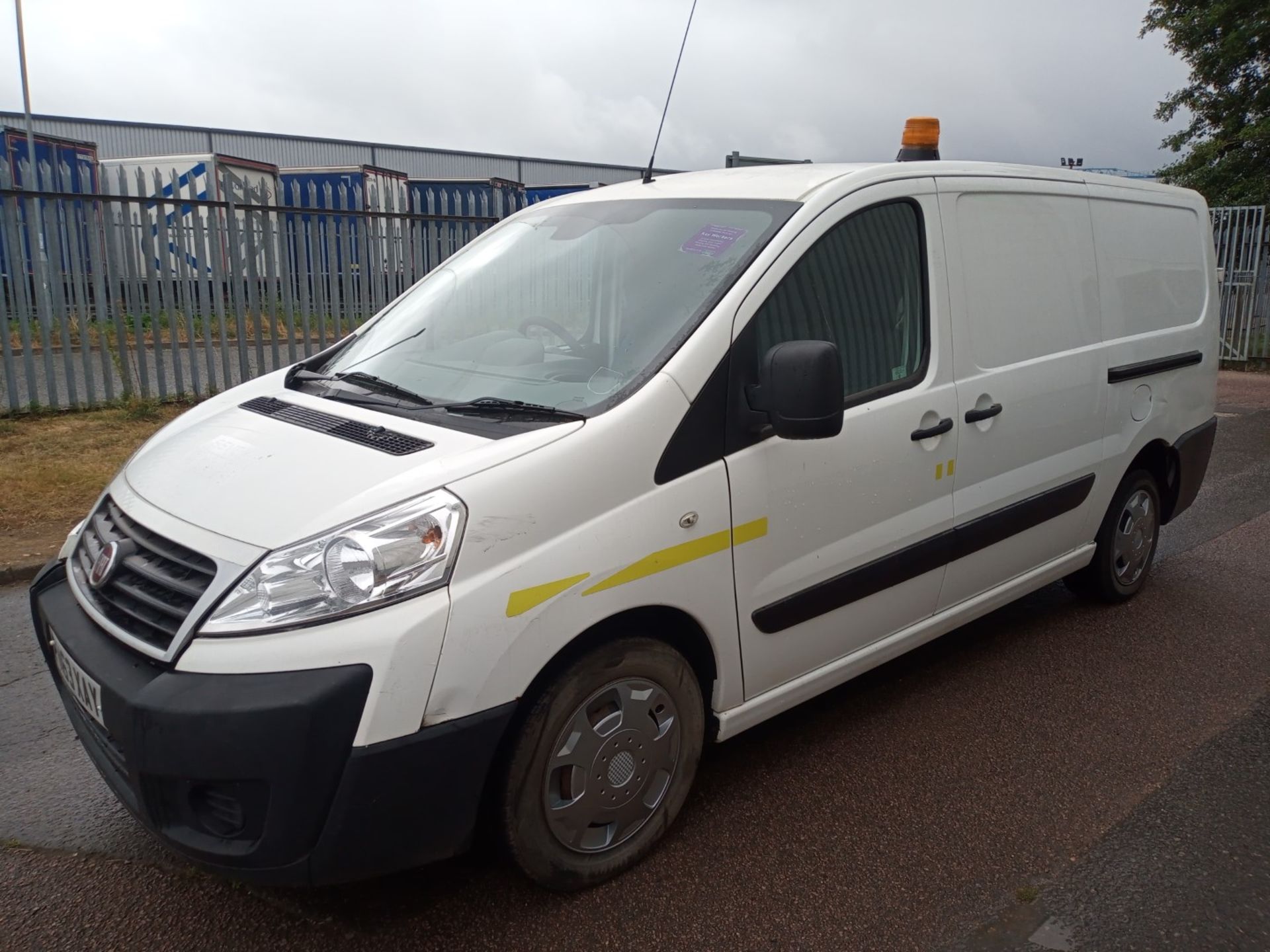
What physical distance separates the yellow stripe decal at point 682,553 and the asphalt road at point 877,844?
0.84 meters

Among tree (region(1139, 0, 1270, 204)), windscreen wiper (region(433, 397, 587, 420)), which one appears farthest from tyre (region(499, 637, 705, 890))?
tree (region(1139, 0, 1270, 204))

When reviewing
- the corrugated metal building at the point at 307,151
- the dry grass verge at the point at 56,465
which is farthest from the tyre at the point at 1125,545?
the corrugated metal building at the point at 307,151

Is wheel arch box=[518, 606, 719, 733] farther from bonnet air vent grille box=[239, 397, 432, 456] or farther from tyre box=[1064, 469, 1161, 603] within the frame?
tyre box=[1064, 469, 1161, 603]

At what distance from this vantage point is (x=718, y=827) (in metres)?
3.01

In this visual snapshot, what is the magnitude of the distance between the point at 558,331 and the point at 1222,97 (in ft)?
78.4

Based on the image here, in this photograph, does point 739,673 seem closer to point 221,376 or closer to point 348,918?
point 348,918

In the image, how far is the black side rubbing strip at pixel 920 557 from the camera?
9.96ft

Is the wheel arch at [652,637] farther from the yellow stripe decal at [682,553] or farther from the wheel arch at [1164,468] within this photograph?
the wheel arch at [1164,468]

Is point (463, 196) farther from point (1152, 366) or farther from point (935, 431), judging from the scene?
point (935, 431)

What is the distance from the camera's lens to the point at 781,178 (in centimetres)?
335

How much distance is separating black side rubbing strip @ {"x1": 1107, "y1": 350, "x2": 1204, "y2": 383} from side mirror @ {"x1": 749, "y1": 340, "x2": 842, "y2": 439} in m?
2.05

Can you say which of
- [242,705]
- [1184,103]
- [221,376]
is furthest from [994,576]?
[1184,103]

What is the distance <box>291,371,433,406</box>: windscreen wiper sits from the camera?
300cm

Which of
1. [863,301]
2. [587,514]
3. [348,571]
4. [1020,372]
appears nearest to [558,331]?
[587,514]
